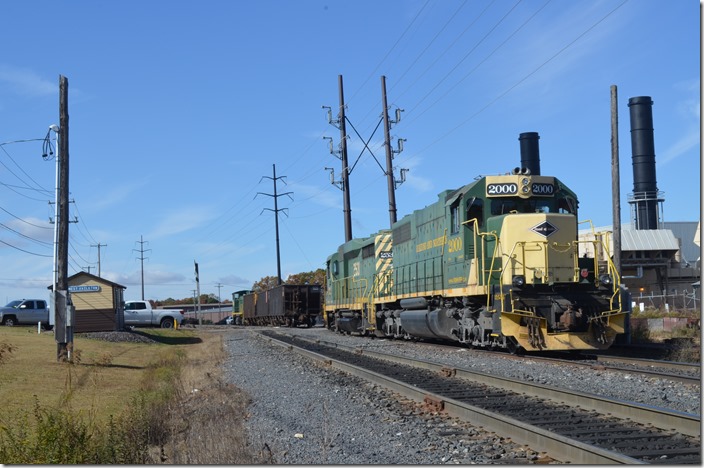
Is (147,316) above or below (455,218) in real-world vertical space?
below

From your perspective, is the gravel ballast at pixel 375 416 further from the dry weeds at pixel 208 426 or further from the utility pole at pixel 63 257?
the utility pole at pixel 63 257

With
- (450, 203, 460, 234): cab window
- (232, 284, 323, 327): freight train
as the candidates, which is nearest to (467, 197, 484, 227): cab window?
(450, 203, 460, 234): cab window

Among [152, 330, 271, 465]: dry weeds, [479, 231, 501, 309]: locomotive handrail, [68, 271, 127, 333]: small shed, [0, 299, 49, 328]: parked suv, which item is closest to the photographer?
[152, 330, 271, 465]: dry weeds

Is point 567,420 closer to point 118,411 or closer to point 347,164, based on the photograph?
point 118,411

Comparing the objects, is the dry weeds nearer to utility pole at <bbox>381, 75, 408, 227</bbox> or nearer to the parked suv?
utility pole at <bbox>381, 75, 408, 227</bbox>

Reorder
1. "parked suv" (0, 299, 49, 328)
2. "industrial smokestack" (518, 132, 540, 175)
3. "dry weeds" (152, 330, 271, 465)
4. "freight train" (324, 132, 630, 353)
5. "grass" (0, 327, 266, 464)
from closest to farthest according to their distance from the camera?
1. "dry weeds" (152, 330, 271, 465)
2. "grass" (0, 327, 266, 464)
3. "freight train" (324, 132, 630, 353)
4. "parked suv" (0, 299, 49, 328)
5. "industrial smokestack" (518, 132, 540, 175)

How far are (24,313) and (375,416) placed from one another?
116 feet

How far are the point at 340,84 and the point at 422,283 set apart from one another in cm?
2398

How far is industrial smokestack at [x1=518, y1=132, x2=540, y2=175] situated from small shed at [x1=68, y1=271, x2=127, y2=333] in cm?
2821

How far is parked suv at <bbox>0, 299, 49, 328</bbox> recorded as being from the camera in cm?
3916

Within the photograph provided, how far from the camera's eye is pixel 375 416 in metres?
8.62

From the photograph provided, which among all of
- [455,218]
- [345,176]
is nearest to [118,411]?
[455,218]

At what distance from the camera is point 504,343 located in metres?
15.7

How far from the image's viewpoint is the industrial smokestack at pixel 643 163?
163 feet
